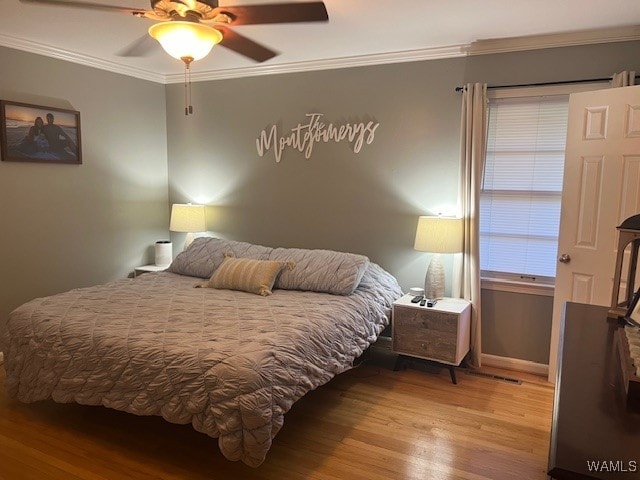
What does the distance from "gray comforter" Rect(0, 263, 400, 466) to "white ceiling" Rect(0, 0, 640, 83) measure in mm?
1761

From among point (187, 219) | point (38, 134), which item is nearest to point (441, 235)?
point (187, 219)

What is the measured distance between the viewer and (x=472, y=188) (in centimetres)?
336

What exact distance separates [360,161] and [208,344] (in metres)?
2.15

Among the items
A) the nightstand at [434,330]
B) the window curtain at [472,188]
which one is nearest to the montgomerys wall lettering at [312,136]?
the window curtain at [472,188]

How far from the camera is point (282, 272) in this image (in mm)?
3508

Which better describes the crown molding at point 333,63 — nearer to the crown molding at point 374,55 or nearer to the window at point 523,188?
the crown molding at point 374,55

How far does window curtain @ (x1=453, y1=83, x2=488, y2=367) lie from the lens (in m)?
3.30

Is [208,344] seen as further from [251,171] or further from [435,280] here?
[251,171]

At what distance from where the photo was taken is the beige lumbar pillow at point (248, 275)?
11.0 feet

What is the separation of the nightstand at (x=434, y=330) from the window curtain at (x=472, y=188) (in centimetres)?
8

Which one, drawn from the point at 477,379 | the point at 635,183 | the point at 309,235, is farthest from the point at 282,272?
the point at 635,183

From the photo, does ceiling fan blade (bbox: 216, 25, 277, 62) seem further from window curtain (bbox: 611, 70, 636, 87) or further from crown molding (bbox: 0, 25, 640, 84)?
window curtain (bbox: 611, 70, 636, 87)

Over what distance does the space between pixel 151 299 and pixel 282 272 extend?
94 centimetres
